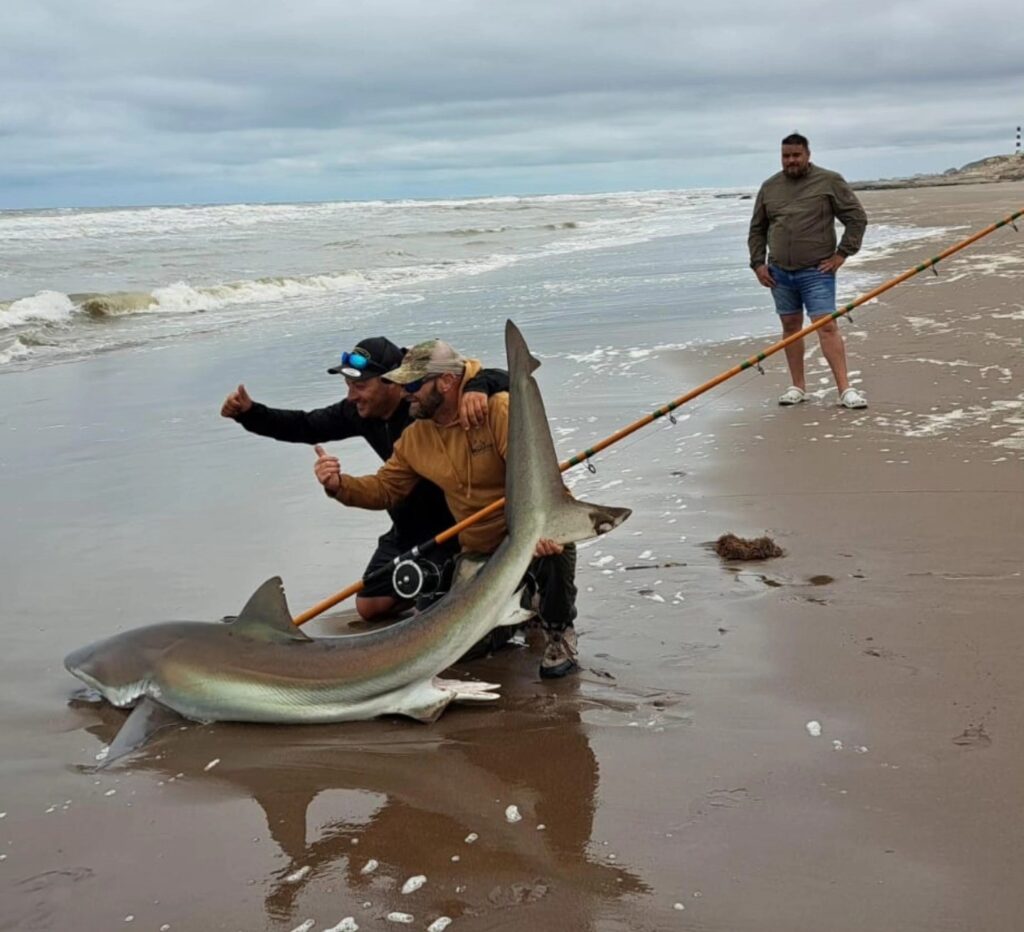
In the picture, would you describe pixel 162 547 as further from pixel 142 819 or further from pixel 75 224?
pixel 75 224

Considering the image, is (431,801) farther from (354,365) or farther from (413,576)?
(354,365)

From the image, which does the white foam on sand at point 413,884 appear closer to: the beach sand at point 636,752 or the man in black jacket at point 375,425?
the beach sand at point 636,752

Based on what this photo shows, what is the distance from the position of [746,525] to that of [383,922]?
342cm

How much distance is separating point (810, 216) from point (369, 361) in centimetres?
462

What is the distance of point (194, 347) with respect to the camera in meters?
14.2

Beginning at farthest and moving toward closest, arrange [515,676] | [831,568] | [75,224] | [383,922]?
1. [75,224]
2. [831,568]
3. [515,676]
4. [383,922]

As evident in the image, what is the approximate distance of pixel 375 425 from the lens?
16.8ft

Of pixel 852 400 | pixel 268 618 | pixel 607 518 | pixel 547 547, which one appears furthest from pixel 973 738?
pixel 852 400

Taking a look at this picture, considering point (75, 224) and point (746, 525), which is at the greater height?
point (75, 224)

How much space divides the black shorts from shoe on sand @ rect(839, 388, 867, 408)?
4.04 metres

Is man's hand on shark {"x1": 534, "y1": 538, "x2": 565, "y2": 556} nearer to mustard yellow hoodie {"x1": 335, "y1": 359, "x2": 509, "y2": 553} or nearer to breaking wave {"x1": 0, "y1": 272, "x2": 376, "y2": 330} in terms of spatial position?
mustard yellow hoodie {"x1": 335, "y1": 359, "x2": 509, "y2": 553}

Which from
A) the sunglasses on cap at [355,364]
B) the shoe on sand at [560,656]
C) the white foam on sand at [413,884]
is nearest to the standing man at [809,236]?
the sunglasses on cap at [355,364]

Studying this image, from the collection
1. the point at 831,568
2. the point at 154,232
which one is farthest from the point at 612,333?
the point at 154,232

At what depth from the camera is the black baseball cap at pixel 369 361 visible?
477 cm
